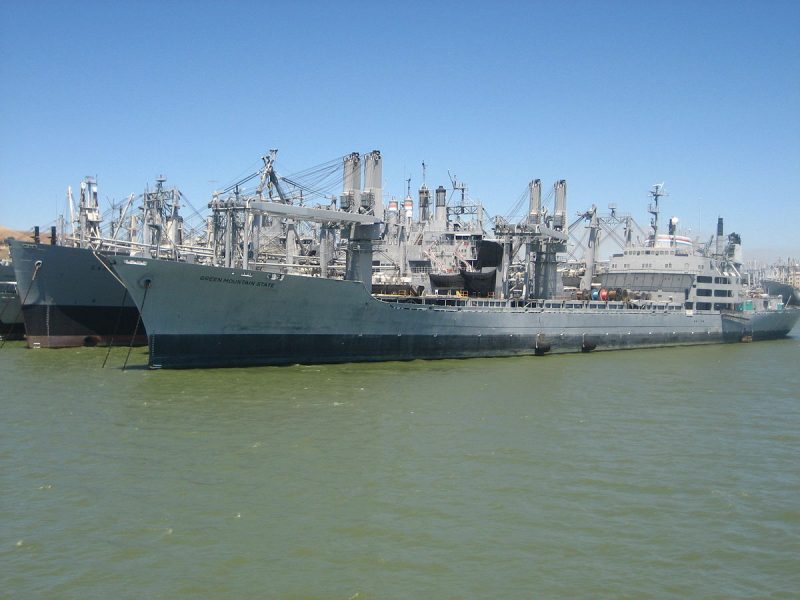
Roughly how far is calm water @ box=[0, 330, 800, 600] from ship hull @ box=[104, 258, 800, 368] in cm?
357

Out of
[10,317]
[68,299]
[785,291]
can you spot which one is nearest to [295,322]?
[68,299]

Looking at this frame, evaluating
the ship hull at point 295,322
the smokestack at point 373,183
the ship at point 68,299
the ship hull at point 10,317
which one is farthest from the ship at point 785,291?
the ship hull at point 10,317

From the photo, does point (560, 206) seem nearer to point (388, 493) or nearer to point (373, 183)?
point (373, 183)

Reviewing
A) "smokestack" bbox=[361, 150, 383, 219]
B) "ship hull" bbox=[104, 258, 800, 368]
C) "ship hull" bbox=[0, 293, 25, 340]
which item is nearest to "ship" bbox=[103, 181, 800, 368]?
"ship hull" bbox=[104, 258, 800, 368]

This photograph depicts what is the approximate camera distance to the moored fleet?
26959 millimetres

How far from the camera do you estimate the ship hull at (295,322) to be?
2598 centimetres

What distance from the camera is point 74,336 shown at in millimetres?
34438

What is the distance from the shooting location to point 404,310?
104ft

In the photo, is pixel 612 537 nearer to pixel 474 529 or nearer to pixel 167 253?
pixel 474 529

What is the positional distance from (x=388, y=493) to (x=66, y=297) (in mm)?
26795

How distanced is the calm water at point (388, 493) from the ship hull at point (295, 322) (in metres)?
3.57

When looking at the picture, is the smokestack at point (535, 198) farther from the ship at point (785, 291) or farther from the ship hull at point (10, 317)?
the ship at point (785, 291)

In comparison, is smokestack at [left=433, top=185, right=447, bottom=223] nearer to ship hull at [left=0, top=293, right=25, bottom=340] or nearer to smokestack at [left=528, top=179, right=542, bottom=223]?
smokestack at [left=528, top=179, right=542, bottom=223]

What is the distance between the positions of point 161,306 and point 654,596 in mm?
21194
